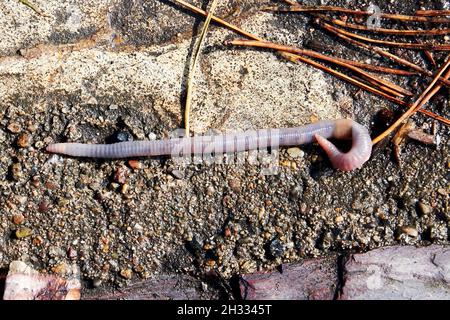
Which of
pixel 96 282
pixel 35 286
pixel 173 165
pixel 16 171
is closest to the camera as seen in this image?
pixel 35 286

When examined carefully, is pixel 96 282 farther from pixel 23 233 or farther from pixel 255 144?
pixel 255 144

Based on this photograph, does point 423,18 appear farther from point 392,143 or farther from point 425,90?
point 392,143

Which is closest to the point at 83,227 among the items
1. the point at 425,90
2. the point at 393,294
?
the point at 393,294

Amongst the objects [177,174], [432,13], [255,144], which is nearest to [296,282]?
[255,144]

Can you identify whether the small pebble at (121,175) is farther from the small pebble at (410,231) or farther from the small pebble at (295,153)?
the small pebble at (410,231)

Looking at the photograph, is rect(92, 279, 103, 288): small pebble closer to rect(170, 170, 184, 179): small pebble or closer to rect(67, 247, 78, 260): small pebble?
rect(67, 247, 78, 260): small pebble

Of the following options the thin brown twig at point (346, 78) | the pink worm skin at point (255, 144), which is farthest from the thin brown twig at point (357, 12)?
the pink worm skin at point (255, 144)

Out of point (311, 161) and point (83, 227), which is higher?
point (311, 161)
